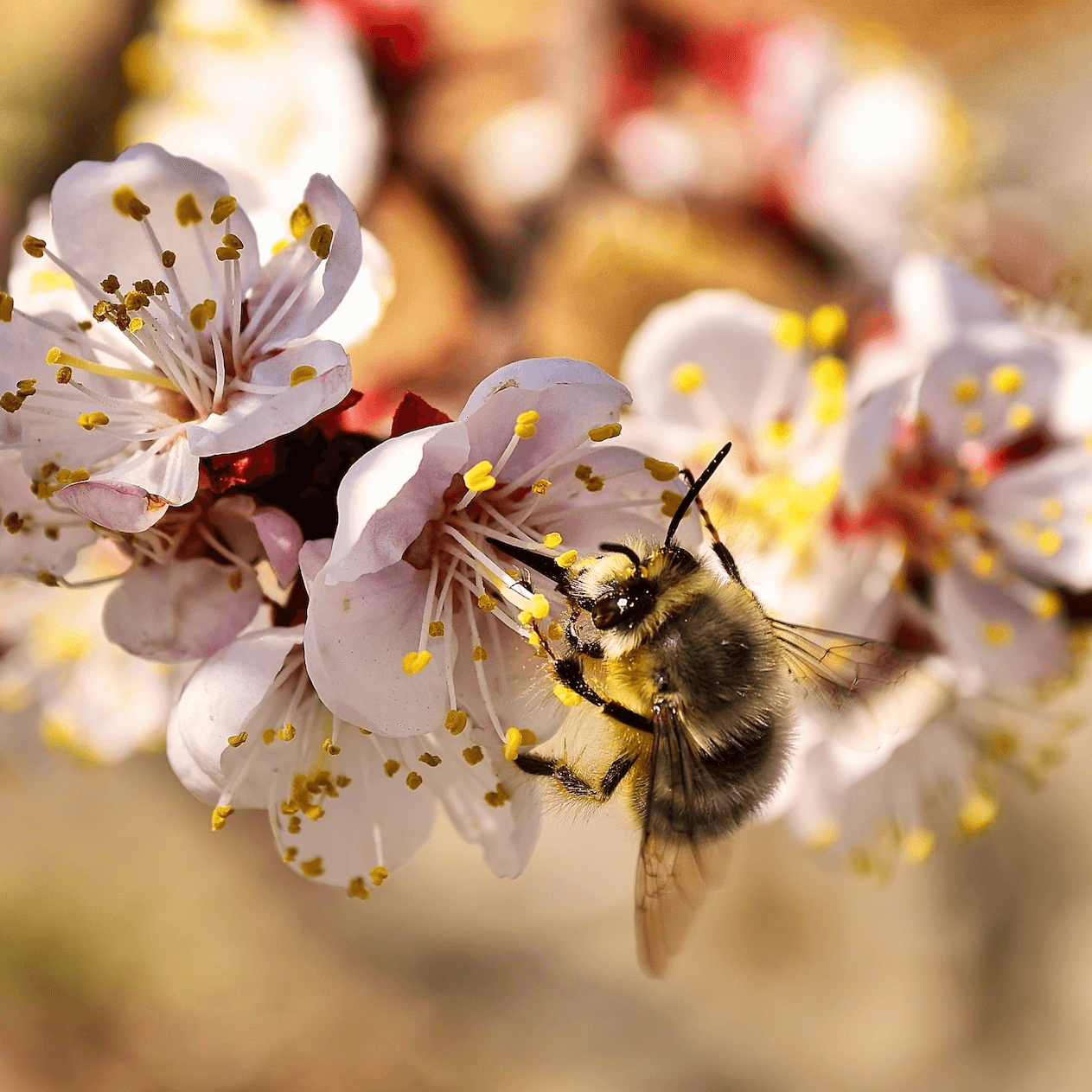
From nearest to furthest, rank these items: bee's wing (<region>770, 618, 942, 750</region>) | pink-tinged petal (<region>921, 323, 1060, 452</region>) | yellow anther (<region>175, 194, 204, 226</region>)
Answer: yellow anther (<region>175, 194, 204, 226</region>) → bee's wing (<region>770, 618, 942, 750</region>) → pink-tinged petal (<region>921, 323, 1060, 452</region>)

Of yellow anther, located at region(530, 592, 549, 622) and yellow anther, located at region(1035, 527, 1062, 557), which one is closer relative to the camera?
yellow anther, located at region(530, 592, 549, 622)

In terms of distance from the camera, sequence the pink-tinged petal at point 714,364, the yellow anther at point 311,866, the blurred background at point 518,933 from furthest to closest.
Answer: the blurred background at point 518,933
the pink-tinged petal at point 714,364
the yellow anther at point 311,866

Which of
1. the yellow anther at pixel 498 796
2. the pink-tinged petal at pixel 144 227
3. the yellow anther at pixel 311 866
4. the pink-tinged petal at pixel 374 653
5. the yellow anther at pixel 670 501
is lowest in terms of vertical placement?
the yellow anther at pixel 311 866

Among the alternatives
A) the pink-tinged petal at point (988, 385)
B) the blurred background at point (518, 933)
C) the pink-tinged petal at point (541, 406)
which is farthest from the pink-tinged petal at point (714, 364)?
the blurred background at point (518, 933)

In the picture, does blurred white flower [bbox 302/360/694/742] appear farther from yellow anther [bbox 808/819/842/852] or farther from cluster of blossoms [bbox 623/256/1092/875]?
yellow anther [bbox 808/819/842/852]

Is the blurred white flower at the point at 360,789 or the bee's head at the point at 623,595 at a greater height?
the bee's head at the point at 623,595

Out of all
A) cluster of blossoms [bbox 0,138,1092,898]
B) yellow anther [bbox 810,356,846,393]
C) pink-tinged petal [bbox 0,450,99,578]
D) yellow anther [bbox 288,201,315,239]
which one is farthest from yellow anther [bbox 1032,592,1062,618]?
pink-tinged petal [bbox 0,450,99,578]

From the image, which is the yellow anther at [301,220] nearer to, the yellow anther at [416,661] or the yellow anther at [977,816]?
the yellow anther at [416,661]

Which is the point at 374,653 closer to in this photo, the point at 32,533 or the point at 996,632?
the point at 32,533
